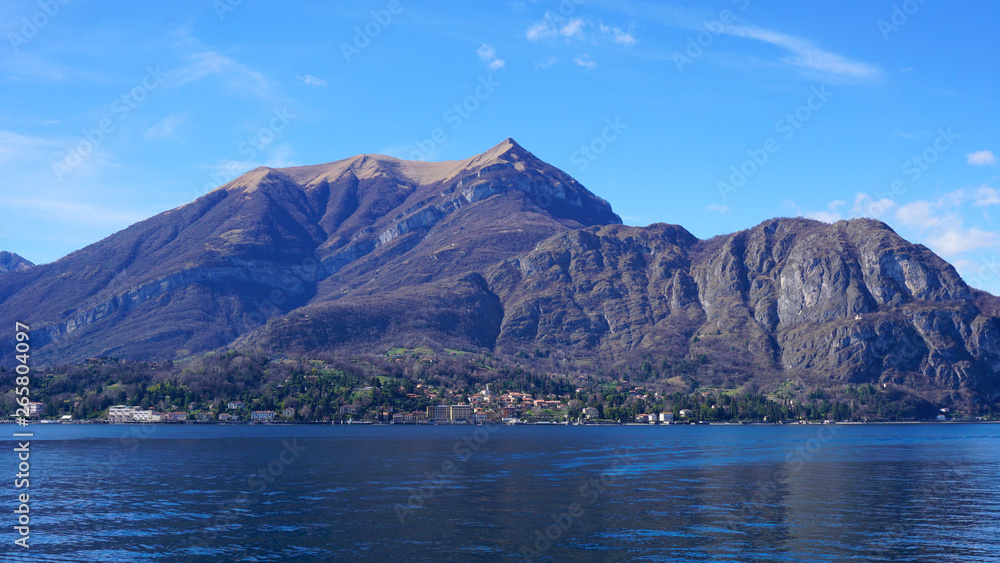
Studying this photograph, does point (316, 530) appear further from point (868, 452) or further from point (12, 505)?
point (868, 452)

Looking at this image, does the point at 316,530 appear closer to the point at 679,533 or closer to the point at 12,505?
the point at 679,533

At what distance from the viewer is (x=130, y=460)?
136625 millimetres

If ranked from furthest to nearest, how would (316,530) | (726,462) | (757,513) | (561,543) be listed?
1. (726,462)
2. (757,513)
3. (316,530)
4. (561,543)

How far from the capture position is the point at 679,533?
68.8m

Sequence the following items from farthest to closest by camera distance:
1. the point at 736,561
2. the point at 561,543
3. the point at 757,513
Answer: the point at 757,513 < the point at 561,543 < the point at 736,561

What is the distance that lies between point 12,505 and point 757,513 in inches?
3016

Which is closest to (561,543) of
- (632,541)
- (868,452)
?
(632,541)

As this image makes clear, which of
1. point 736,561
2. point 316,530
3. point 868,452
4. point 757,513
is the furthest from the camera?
point 868,452

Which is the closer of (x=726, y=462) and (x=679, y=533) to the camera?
(x=679, y=533)

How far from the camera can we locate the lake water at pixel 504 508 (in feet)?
206

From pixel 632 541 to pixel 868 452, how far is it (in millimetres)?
121684

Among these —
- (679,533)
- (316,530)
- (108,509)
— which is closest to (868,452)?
(679,533)

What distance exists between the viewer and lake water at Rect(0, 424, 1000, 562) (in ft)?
206

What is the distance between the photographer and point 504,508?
3214 inches
